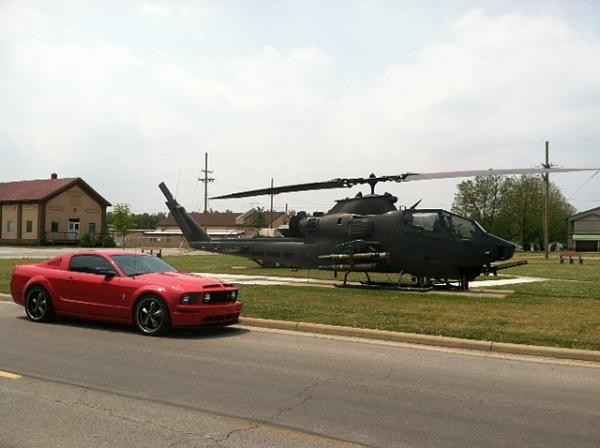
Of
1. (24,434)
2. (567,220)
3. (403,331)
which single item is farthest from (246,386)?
(567,220)

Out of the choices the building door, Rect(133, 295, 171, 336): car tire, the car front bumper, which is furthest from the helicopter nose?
the building door

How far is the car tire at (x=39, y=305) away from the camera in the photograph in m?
11.0

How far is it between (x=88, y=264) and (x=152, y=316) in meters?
1.94

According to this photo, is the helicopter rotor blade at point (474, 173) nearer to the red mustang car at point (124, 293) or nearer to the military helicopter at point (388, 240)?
the military helicopter at point (388, 240)

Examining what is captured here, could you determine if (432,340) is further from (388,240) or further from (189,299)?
(388,240)

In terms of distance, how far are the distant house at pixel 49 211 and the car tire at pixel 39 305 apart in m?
58.2

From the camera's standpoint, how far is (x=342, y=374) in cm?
734

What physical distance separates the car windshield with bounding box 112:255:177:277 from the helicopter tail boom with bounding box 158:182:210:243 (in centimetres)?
1153

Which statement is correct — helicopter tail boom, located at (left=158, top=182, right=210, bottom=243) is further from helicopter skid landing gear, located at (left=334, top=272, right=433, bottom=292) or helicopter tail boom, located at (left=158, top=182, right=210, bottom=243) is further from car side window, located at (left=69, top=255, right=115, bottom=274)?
car side window, located at (left=69, top=255, right=115, bottom=274)

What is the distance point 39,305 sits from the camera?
11.2m

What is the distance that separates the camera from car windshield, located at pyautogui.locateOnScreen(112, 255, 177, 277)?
10.6m

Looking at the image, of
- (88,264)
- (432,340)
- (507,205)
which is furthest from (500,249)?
(507,205)

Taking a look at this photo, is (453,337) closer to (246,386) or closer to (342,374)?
(342,374)

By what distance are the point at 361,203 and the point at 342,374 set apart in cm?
1136
